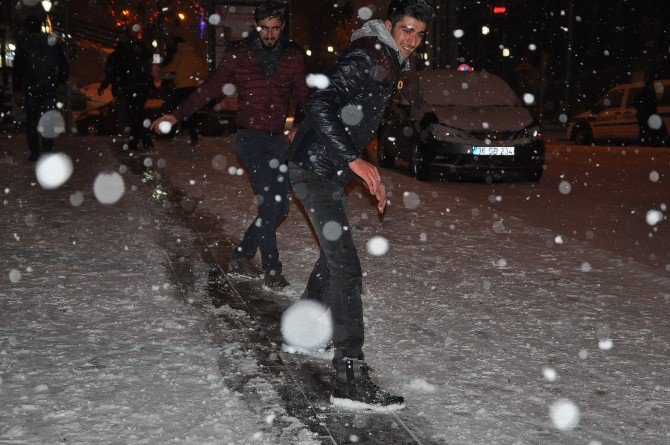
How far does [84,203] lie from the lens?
32.6 ft

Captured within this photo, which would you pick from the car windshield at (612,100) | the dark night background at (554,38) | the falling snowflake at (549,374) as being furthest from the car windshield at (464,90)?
the dark night background at (554,38)

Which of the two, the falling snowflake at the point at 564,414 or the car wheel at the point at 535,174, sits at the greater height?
the car wheel at the point at 535,174

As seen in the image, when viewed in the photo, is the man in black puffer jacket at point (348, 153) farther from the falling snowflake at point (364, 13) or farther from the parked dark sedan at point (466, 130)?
the falling snowflake at point (364, 13)

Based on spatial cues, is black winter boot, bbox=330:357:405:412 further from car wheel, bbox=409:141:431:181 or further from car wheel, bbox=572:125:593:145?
car wheel, bbox=572:125:593:145

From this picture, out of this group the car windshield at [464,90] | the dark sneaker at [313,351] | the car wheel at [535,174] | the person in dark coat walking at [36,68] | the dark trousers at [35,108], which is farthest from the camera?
the car windshield at [464,90]

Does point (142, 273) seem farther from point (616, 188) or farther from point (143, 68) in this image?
point (143, 68)

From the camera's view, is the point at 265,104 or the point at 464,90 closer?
the point at 265,104

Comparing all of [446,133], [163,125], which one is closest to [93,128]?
[446,133]

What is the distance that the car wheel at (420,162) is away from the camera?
43.7 feet

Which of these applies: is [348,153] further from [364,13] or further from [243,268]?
[364,13]

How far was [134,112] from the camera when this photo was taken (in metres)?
15.7

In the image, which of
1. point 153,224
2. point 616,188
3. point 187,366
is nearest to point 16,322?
point 187,366

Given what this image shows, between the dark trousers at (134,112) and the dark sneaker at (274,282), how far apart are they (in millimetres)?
9945

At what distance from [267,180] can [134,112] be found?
10232 millimetres
